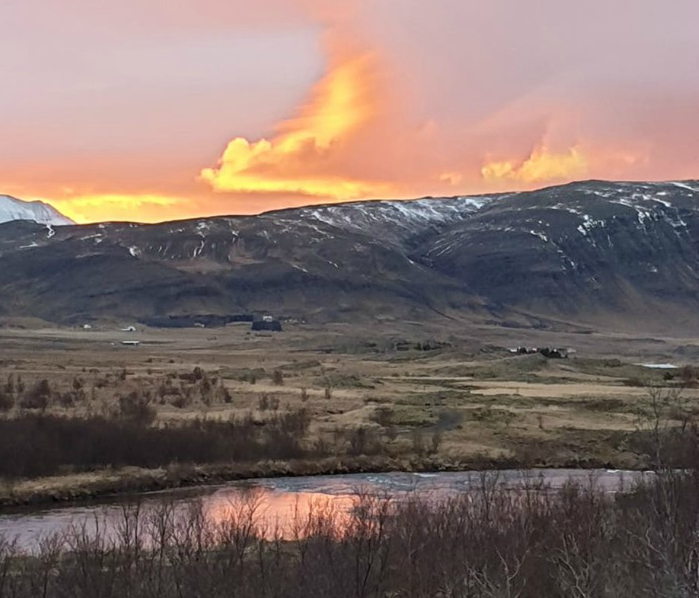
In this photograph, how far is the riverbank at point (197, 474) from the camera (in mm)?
39031

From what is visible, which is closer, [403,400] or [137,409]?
[137,409]

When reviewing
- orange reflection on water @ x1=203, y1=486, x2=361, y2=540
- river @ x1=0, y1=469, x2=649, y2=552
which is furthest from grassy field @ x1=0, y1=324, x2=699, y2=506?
orange reflection on water @ x1=203, y1=486, x2=361, y2=540

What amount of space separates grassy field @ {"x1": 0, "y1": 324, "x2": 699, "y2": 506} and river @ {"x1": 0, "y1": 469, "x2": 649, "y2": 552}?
2.37m

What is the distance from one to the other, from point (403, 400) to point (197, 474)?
26.7m

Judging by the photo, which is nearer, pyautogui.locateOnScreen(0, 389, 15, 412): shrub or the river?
the river

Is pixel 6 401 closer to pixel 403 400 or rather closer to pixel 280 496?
pixel 403 400

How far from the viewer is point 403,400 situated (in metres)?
68.3

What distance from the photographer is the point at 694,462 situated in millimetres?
24984

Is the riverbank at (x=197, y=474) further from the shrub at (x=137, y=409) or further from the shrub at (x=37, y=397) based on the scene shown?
the shrub at (x=37, y=397)

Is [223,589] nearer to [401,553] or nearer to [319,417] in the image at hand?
[401,553]

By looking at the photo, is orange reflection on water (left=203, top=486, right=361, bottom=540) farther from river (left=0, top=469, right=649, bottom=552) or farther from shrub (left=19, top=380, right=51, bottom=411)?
shrub (left=19, top=380, right=51, bottom=411)

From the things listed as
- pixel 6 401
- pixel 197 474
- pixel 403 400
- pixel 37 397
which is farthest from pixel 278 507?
pixel 403 400

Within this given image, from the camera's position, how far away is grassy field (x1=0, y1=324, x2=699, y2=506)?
50.3m

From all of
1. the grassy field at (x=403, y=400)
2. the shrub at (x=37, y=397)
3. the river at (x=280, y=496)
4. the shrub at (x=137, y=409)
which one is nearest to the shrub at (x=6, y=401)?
the grassy field at (x=403, y=400)
